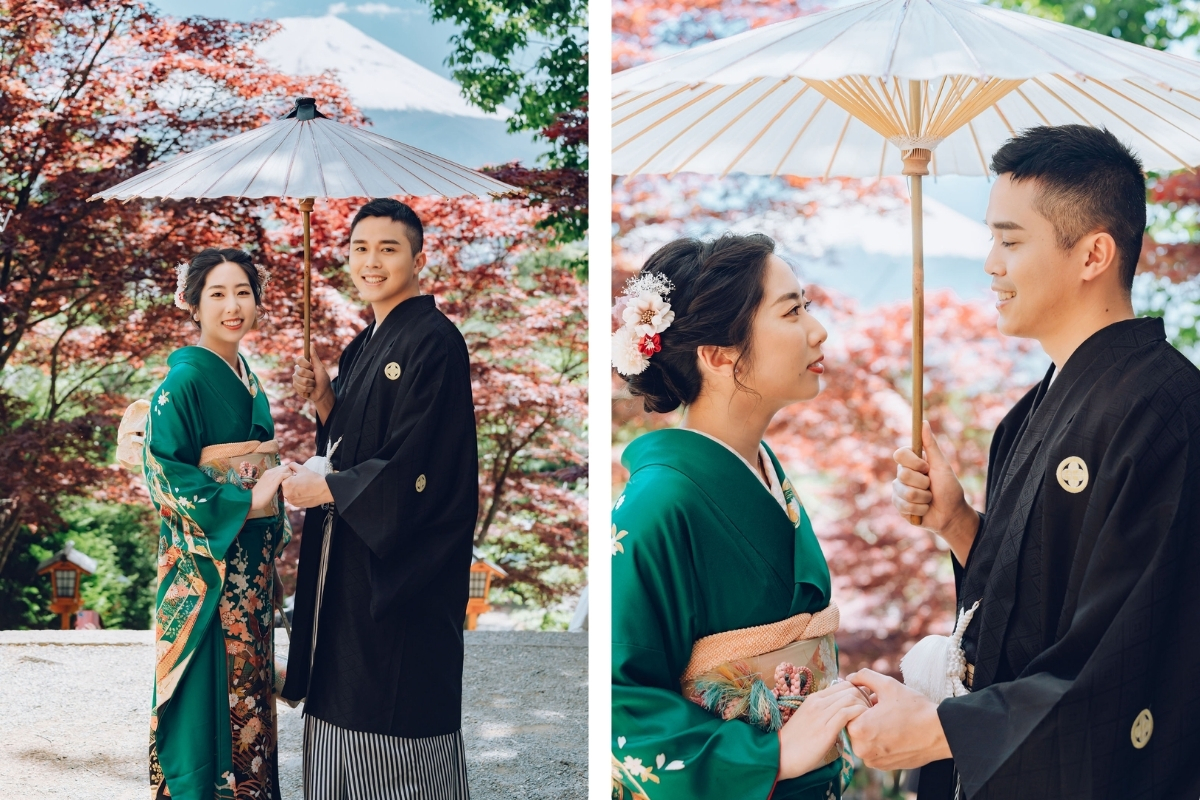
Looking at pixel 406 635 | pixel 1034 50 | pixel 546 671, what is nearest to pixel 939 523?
pixel 1034 50

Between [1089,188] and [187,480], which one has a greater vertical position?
[1089,188]

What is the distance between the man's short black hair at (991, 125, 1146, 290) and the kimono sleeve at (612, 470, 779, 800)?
778 mm

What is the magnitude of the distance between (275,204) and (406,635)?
314 centimetres

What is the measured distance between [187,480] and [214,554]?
0.20 meters

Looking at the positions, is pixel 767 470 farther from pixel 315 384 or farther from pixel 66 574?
pixel 66 574

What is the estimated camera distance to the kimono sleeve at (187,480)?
251 cm

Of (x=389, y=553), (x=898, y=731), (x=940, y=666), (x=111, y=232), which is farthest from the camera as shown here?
(x=111, y=232)

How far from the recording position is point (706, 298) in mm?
1702

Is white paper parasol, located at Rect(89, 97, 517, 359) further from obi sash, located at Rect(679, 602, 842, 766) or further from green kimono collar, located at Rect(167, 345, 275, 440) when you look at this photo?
obi sash, located at Rect(679, 602, 842, 766)

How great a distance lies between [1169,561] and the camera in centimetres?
140

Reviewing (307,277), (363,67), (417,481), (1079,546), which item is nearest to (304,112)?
(307,277)

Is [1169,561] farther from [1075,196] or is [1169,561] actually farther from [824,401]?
[824,401]

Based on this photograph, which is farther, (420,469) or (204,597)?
(204,597)

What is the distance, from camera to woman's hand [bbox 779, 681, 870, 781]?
61.2 inches
